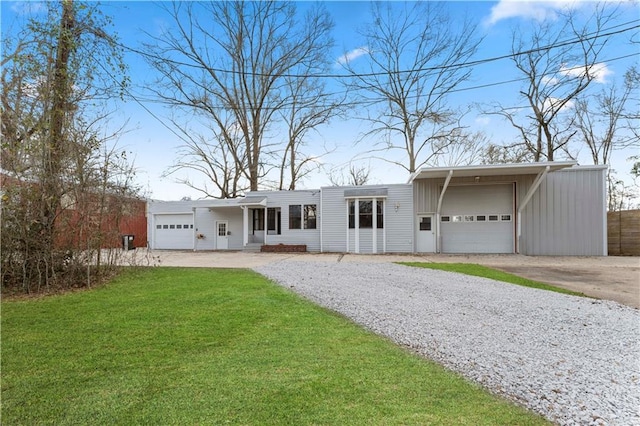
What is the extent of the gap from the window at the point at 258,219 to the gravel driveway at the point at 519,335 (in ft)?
35.6

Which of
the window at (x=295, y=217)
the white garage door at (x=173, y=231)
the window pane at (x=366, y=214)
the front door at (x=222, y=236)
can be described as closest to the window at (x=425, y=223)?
the window pane at (x=366, y=214)

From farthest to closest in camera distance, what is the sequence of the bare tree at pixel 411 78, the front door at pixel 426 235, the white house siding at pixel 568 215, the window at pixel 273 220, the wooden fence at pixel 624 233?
1. the bare tree at pixel 411 78
2. the window at pixel 273 220
3. the front door at pixel 426 235
4. the white house siding at pixel 568 215
5. the wooden fence at pixel 624 233

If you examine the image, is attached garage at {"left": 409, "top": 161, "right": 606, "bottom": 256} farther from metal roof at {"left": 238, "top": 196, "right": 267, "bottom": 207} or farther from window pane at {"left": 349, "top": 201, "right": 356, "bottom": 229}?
metal roof at {"left": 238, "top": 196, "right": 267, "bottom": 207}

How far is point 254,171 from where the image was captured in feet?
71.4

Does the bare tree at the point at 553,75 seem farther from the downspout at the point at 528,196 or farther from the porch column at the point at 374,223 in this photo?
the porch column at the point at 374,223

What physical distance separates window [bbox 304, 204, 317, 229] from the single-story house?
51mm

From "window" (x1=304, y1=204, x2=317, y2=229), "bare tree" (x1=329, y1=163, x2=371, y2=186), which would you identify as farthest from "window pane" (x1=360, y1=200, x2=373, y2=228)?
"bare tree" (x1=329, y1=163, x2=371, y2=186)

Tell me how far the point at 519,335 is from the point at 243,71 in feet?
73.3

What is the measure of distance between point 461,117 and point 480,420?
20.8 m

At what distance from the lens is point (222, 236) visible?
18328 millimetres

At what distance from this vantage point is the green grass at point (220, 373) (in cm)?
206

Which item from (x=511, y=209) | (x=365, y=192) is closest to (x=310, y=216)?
(x=365, y=192)

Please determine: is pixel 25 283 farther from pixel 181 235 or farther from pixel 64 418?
pixel 181 235

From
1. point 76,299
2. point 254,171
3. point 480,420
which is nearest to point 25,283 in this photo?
point 76,299
